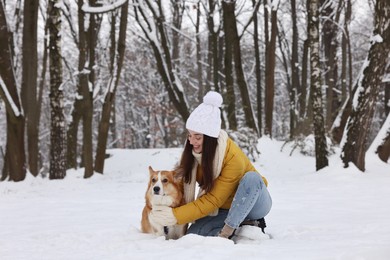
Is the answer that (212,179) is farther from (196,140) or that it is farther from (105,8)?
(105,8)

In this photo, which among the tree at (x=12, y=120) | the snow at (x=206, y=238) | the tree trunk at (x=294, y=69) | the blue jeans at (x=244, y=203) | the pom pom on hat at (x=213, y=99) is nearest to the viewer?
the snow at (x=206, y=238)

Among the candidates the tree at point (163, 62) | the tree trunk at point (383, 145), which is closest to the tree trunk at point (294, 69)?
the tree at point (163, 62)

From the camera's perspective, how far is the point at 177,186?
363 cm

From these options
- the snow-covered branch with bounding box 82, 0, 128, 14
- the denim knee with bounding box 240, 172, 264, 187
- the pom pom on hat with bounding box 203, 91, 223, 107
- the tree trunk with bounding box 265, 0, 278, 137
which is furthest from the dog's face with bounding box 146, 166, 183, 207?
the tree trunk with bounding box 265, 0, 278, 137

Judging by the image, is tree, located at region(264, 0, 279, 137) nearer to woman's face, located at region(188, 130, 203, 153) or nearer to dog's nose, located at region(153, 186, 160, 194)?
woman's face, located at region(188, 130, 203, 153)

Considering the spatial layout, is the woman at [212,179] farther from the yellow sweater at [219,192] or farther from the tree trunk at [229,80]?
the tree trunk at [229,80]

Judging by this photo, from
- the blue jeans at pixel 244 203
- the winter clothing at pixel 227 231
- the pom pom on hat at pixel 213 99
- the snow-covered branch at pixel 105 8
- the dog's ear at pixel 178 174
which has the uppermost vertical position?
the snow-covered branch at pixel 105 8

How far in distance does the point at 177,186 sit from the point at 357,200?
135 inches

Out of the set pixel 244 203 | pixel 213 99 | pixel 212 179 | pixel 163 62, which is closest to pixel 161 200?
pixel 212 179

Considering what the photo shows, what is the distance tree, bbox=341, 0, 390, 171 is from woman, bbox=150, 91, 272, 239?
5.60 m

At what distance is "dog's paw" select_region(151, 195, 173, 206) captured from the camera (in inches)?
139

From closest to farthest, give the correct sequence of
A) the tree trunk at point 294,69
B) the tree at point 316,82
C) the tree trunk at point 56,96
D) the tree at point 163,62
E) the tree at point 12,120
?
the tree at point 316,82, the tree trunk at point 56,96, the tree at point 12,120, the tree at point 163,62, the tree trunk at point 294,69

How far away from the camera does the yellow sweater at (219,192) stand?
3479 millimetres

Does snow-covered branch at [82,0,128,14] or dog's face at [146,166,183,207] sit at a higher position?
snow-covered branch at [82,0,128,14]
